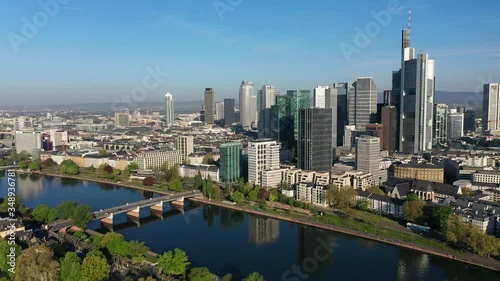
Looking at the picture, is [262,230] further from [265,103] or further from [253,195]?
[265,103]

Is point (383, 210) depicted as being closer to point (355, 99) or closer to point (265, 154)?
point (265, 154)

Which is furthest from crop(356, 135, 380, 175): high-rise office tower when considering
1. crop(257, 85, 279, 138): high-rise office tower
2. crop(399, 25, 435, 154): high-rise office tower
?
crop(257, 85, 279, 138): high-rise office tower

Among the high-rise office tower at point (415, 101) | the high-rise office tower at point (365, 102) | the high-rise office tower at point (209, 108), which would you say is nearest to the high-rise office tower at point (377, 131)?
the high-rise office tower at point (415, 101)

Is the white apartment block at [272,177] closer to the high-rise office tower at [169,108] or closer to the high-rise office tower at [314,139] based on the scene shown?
the high-rise office tower at [314,139]

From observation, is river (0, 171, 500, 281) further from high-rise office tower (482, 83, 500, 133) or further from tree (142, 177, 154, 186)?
high-rise office tower (482, 83, 500, 133)

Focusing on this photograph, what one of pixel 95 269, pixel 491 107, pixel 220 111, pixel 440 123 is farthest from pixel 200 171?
pixel 220 111

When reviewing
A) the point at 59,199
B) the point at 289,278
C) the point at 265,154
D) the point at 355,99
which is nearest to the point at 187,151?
the point at 265,154
